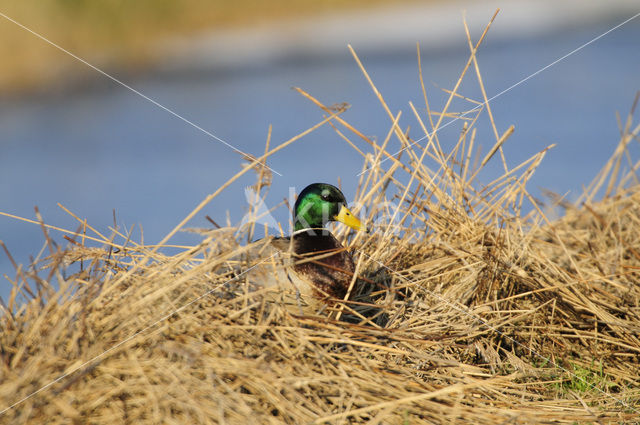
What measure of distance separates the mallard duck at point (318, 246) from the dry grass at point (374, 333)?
0.14 metres

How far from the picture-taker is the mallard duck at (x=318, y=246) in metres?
2.95

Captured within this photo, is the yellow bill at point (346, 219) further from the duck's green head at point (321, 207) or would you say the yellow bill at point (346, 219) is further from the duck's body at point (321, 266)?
the duck's body at point (321, 266)

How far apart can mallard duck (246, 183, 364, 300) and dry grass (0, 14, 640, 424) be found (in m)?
0.14

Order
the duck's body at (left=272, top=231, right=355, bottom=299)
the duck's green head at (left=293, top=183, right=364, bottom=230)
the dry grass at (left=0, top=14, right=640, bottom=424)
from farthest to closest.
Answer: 1. the duck's green head at (left=293, top=183, right=364, bottom=230)
2. the duck's body at (left=272, top=231, right=355, bottom=299)
3. the dry grass at (left=0, top=14, right=640, bottom=424)

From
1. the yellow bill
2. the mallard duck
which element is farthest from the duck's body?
the yellow bill

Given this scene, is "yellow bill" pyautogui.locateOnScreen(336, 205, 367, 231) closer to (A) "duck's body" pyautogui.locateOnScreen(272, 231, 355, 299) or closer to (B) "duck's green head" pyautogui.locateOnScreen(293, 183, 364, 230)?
(B) "duck's green head" pyautogui.locateOnScreen(293, 183, 364, 230)

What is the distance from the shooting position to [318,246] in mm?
3166

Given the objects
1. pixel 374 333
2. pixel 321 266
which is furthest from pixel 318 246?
pixel 374 333

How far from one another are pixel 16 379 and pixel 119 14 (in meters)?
12.4

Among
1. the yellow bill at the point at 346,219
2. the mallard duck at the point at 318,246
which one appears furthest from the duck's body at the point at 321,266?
the yellow bill at the point at 346,219

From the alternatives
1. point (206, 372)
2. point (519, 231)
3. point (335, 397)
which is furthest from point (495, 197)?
point (206, 372)

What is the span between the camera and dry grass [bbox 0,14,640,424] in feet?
6.66

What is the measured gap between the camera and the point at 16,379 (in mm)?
1963

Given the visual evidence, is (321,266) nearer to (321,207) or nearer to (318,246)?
(318,246)
